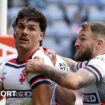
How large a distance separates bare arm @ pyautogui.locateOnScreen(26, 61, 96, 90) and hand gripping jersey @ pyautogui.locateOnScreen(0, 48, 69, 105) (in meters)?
0.05

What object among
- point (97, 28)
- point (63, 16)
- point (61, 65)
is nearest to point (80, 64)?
point (61, 65)

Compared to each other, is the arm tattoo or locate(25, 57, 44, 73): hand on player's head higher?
locate(25, 57, 44, 73): hand on player's head

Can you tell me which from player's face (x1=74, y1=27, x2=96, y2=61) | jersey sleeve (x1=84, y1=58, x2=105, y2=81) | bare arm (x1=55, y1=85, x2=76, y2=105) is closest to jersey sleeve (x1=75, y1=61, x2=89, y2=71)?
player's face (x1=74, y1=27, x2=96, y2=61)

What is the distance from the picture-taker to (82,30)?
3.93 metres

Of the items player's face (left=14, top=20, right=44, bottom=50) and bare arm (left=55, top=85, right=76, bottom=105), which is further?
bare arm (left=55, top=85, right=76, bottom=105)

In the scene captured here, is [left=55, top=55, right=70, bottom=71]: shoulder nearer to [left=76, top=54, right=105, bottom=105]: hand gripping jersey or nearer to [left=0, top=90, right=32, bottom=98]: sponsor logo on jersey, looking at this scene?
[left=76, top=54, right=105, bottom=105]: hand gripping jersey

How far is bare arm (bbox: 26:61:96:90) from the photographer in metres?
3.21

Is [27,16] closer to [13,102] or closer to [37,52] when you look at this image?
[37,52]

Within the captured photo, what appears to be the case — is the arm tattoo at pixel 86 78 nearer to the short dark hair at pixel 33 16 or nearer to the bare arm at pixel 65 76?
the bare arm at pixel 65 76

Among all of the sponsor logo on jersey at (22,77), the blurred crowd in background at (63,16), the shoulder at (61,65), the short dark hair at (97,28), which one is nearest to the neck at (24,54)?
the sponsor logo on jersey at (22,77)

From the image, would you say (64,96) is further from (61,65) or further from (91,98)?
(91,98)

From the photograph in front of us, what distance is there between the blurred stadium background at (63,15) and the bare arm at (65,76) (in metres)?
7.50

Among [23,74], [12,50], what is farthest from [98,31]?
[12,50]

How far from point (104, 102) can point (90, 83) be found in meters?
0.34
